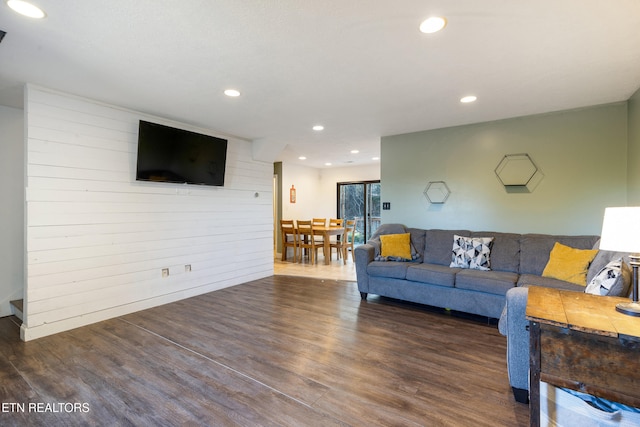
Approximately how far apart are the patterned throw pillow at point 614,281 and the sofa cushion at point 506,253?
143 centimetres

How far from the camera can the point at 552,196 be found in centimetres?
355

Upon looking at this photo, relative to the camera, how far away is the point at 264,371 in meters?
2.18

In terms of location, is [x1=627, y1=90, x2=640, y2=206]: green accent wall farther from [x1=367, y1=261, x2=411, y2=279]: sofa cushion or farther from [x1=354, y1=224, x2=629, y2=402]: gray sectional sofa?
[x1=367, y1=261, x2=411, y2=279]: sofa cushion

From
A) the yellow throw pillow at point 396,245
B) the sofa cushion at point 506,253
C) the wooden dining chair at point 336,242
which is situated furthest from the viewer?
the wooden dining chair at point 336,242

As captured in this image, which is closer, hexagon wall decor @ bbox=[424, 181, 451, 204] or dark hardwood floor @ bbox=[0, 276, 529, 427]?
dark hardwood floor @ bbox=[0, 276, 529, 427]

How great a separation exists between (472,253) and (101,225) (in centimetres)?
418

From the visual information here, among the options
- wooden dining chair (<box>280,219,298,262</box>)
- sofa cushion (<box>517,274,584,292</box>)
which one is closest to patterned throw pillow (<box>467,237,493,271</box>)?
sofa cushion (<box>517,274,584,292</box>)

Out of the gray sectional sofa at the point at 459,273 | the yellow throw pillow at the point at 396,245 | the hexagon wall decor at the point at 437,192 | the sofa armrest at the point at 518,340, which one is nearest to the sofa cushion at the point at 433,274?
the gray sectional sofa at the point at 459,273

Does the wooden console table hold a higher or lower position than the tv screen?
lower

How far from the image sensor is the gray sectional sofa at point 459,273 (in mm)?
3049

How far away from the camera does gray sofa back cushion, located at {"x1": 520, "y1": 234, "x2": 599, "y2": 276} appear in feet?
10.3

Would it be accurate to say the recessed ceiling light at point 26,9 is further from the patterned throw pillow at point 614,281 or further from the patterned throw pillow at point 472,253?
the patterned throw pillow at point 472,253

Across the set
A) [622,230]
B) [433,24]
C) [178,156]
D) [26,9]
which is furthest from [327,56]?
[178,156]

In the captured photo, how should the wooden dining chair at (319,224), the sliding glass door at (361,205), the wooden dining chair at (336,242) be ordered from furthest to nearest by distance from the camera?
the sliding glass door at (361,205), the wooden dining chair at (319,224), the wooden dining chair at (336,242)
